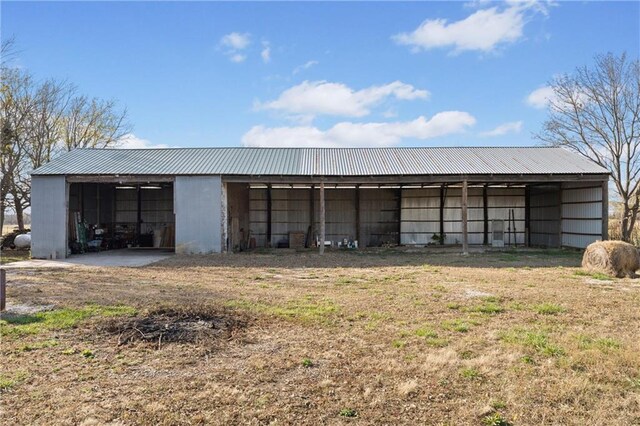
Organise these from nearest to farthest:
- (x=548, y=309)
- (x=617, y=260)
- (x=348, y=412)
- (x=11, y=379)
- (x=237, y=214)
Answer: (x=348, y=412)
(x=11, y=379)
(x=548, y=309)
(x=617, y=260)
(x=237, y=214)

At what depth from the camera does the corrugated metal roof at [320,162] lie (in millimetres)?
18062

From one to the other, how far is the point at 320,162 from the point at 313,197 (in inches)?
128

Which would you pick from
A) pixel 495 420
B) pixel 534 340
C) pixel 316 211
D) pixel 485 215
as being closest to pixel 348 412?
pixel 495 420

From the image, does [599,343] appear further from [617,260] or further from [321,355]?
[617,260]

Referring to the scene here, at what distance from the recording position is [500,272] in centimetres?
1218

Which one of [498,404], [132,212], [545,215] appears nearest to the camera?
[498,404]

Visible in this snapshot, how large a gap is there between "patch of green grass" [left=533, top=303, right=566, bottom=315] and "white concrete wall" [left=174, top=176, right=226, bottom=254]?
1236cm

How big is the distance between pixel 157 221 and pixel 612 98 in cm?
2499

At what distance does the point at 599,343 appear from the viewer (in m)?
5.46

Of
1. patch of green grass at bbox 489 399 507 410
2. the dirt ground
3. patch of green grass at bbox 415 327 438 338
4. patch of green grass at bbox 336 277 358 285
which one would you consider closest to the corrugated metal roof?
patch of green grass at bbox 336 277 358 285

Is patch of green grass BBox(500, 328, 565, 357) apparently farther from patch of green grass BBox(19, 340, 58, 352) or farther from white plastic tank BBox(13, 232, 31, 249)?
white plastic tank BBox(13, 232, 31, 249)

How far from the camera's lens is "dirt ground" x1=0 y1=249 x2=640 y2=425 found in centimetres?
374

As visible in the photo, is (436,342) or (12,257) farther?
(12,257)

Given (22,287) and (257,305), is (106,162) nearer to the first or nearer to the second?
(22,287)
